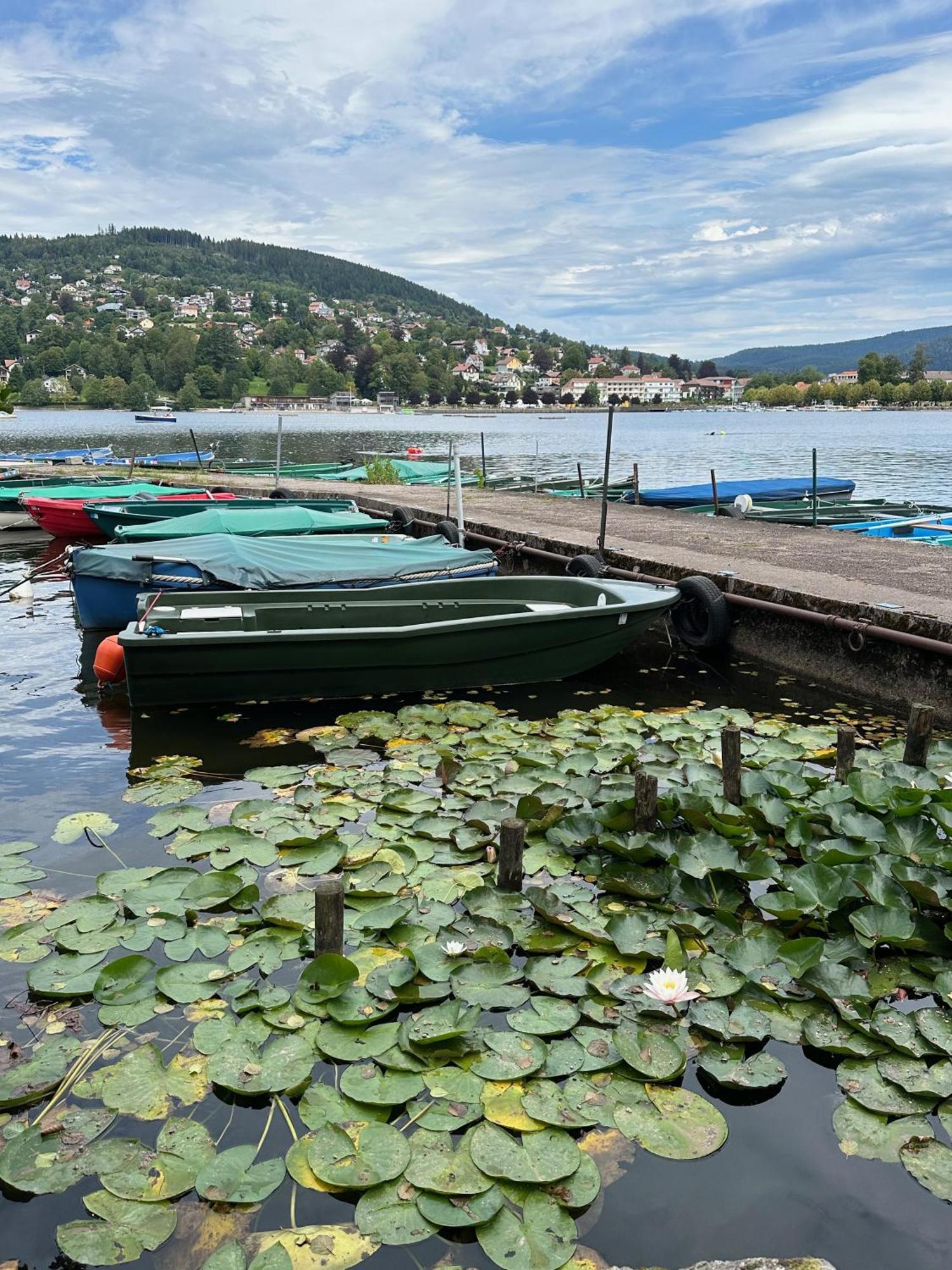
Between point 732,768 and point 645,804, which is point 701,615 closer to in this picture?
point 732,768

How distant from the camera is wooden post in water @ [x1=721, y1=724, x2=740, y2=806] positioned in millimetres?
5000

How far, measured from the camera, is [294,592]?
8.80m

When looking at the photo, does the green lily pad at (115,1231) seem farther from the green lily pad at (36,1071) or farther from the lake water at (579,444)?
the lake water at (579,444)

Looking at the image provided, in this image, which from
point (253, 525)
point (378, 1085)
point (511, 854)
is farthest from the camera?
point (253, 525)

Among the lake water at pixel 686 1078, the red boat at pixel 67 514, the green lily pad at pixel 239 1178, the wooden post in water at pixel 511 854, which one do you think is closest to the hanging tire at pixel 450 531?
the lake water at pixel 686 1078

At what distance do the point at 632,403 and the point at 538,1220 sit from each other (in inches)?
6781

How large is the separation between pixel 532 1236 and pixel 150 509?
13.9 metres

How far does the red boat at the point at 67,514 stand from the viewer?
1587cm

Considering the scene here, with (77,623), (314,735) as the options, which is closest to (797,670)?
(314,735)

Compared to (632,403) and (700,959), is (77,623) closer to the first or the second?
(700,959)

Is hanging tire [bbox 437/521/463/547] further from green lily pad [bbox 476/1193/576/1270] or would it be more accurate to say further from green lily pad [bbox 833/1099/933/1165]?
green lily pad [bbox 476/1193/576/1270]

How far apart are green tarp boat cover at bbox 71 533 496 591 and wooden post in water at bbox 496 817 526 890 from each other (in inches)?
215

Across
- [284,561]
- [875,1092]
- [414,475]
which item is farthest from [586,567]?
[414,475]

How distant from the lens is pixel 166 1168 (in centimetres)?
274
